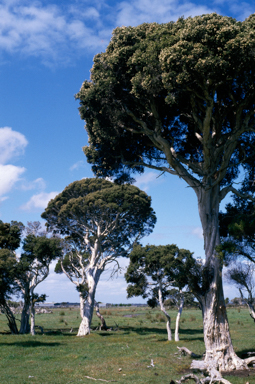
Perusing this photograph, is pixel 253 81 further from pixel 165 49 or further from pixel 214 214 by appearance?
pixel 214 214

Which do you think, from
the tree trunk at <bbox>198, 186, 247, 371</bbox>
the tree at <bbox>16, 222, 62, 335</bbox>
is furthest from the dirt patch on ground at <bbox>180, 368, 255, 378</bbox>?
the tree at <bbox>16, 222, 62, 335</bbox>

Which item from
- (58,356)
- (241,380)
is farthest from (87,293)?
(241,380)

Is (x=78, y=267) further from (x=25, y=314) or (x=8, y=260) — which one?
(x=8, y=260)

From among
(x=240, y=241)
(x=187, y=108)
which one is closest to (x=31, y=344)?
(x=240, y=241)

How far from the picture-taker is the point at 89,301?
113ft

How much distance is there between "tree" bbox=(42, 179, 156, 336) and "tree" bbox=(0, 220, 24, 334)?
6.05 meters

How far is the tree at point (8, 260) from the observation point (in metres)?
24.3

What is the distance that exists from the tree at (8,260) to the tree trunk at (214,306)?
52.0ft

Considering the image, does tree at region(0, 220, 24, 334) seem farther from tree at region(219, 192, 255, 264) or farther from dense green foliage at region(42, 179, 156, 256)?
tree at region(219, 192, 255, 264)

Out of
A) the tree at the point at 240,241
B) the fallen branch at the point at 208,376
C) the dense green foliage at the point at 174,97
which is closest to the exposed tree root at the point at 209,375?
the fallen branch at the point at 208,376

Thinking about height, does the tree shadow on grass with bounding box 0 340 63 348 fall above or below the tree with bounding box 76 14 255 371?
below

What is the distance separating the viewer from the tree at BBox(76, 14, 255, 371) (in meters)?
12.3

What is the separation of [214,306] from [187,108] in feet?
29.7

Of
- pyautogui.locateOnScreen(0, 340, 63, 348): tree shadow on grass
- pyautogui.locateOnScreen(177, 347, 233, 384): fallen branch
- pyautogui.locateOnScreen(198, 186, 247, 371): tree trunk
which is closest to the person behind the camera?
pyautogui.locateOnScreen(177, 347, 233, 384): fallen branch
